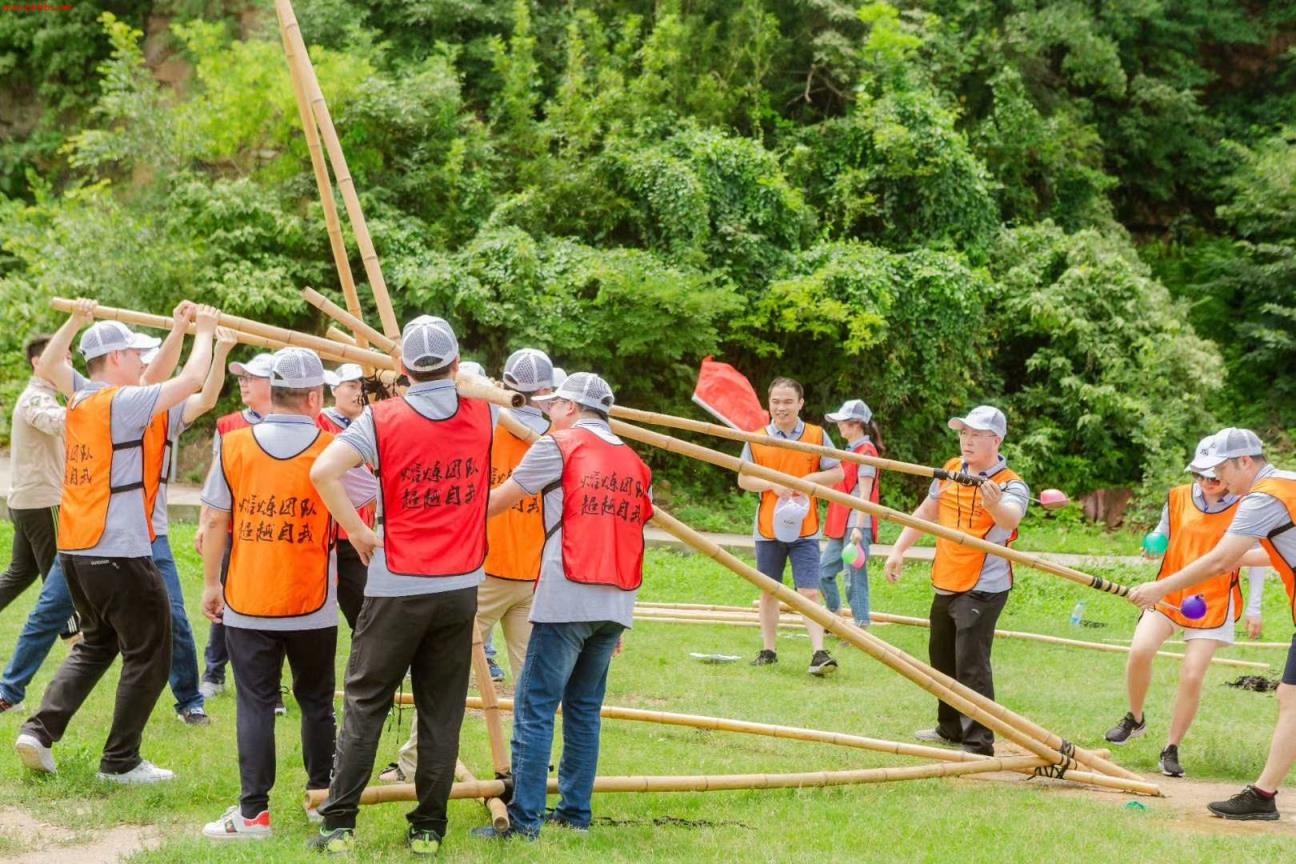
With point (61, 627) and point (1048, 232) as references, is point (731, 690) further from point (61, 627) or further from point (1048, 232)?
point (1048, 232)

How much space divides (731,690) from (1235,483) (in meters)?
3.79

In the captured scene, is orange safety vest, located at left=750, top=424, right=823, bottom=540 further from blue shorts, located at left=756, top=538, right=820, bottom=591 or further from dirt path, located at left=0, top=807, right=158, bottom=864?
dirt path, located at left=0, top=807, right=158, bottom=864

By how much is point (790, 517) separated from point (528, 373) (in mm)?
4116

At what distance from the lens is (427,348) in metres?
5.47

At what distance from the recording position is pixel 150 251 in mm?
19219

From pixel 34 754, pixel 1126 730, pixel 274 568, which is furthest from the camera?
pixel 1126 730

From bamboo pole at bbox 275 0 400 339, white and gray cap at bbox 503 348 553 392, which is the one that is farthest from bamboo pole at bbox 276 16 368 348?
white and gray cap at bbox 503 348 553 392

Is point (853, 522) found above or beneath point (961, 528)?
beneath

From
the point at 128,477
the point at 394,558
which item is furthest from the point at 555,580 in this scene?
the point at 128,477

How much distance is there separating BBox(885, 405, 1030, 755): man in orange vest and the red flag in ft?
11.6

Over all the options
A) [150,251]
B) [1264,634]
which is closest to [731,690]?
[1264,634]

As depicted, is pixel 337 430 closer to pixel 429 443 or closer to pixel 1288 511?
pixel 429 443

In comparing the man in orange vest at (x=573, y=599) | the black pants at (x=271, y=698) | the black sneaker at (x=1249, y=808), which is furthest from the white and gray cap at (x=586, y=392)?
the black sneaker at (x=1249, y=808)

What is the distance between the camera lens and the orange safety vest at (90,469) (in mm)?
6402
